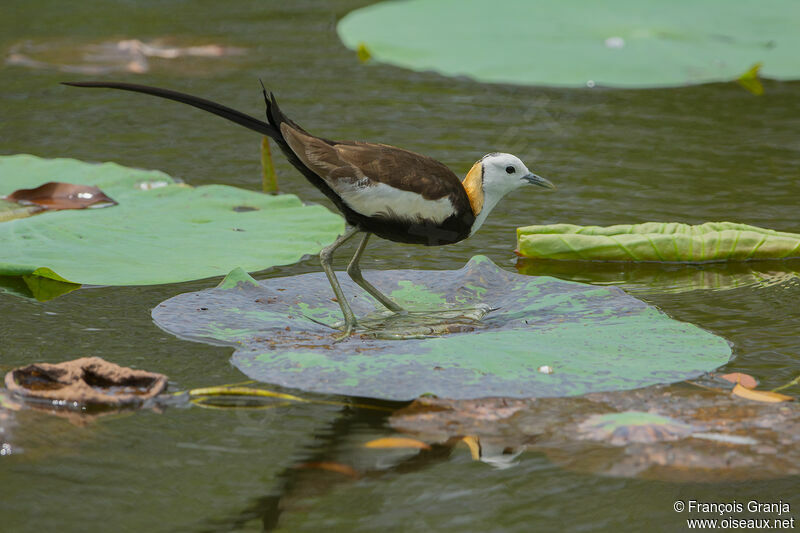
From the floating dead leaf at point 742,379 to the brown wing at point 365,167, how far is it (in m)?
1.23

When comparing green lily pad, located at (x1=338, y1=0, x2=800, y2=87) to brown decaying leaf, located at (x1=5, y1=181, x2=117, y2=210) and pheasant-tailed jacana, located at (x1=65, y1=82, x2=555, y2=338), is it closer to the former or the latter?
brown decaying leaf, located at (x1=5, y1=181, x2=117, y2=210)

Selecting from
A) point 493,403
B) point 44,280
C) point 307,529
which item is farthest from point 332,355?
point 44,280

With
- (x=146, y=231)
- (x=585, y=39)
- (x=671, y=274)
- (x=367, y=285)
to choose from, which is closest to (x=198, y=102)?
(x=367, y=285)

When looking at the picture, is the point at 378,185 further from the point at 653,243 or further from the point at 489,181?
the point at 653,243

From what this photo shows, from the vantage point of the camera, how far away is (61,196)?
567cm

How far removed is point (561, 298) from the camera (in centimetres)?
445

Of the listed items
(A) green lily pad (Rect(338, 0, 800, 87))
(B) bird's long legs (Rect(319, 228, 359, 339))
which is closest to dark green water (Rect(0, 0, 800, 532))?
(A) green lily pad (Rect(338, 0, 800, 87))

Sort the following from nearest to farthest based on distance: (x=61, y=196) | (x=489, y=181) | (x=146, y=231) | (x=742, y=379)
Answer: (x=742, y=379) < (x=489, y=181) < (x=146, y=231) < (x=61, y=196)

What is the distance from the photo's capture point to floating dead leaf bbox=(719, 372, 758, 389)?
12.6ft

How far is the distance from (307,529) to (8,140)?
5.11 meters

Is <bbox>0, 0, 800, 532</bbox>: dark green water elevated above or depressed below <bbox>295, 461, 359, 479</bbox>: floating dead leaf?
above

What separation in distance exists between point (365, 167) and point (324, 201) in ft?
7.20

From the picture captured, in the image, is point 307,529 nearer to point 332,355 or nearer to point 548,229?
point 332,355

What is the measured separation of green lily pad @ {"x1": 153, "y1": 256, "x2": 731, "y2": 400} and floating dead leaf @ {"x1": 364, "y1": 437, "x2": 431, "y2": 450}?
133mm
